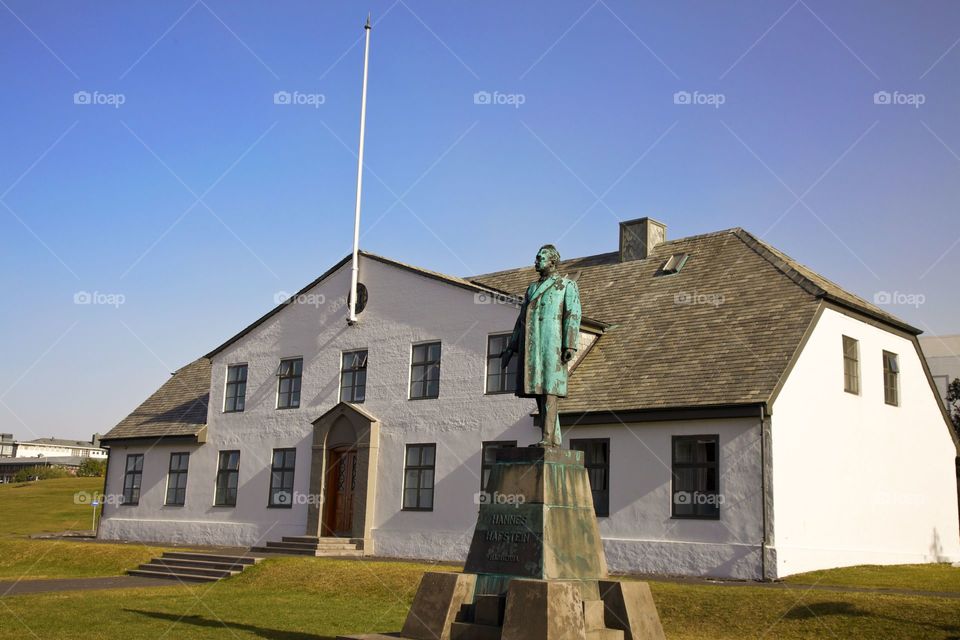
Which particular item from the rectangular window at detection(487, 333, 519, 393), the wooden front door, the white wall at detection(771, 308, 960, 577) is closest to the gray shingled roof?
the white wall at detection(771, 308, 960, 577)

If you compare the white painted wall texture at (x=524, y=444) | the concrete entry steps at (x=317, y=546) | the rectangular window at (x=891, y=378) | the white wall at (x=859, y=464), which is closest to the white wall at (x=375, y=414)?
the white painted wall texture at (x=524, y=444)

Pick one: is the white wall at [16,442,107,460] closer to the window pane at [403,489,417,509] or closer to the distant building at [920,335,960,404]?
the distant building at [920,335,960,404]

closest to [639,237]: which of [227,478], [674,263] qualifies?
[674,263]

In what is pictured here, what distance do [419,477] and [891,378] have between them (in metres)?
12.2

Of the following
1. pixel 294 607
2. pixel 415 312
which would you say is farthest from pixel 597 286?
pixel 294 607

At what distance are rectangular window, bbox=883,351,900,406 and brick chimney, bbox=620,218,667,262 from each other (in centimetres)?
686

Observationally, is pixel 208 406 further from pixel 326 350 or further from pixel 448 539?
pixel 448 539

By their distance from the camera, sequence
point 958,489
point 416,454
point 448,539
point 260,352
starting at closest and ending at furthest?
point 448,539 < point 416,454 < point 958,489 < point 260,352

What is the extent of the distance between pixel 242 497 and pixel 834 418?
55.7ft

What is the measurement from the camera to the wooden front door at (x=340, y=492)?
85.7ft

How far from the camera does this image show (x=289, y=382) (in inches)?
1128

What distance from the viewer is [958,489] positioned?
89.6ft

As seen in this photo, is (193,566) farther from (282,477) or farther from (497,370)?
(497,370)

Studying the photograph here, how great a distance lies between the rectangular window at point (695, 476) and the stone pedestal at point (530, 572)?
8318 millimetres
